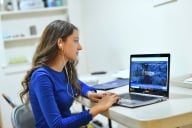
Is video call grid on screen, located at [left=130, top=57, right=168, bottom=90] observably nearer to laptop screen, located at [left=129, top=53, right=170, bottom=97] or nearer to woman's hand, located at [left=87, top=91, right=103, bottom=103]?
laptop screen, located at [left=129, top=53, right=170, bottom=97]

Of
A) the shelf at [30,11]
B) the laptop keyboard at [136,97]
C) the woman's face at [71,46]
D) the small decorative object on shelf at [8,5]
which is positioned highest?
the small decorative object on shelf at [8,5]

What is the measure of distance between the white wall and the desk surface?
0.62 metres

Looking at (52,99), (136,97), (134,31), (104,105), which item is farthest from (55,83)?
(134,31)

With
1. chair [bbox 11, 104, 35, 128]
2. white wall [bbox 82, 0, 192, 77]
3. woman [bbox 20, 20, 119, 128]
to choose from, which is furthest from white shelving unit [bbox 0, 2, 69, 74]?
woman [bbox 20, 20, 119, 128]

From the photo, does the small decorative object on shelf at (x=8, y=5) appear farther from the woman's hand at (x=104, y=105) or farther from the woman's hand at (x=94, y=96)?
the woman's hand at (x=104, y=105)

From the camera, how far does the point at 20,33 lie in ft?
13.0

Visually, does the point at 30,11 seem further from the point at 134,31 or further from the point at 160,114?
the point at 160,114

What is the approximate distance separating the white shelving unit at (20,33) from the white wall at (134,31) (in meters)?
0.53

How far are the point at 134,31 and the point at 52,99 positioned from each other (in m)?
1.42

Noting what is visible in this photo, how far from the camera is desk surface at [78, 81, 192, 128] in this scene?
3.81 feet

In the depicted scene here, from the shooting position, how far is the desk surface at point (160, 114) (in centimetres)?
116

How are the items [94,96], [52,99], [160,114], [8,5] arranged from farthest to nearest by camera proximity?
1. [8,5]
2. [94,96]
3. [52,99]
4. [160,114]

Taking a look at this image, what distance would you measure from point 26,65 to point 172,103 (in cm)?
275

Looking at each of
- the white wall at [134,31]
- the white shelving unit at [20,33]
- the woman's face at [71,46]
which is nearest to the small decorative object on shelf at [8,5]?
the white shelving unit at [20,33]
